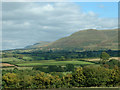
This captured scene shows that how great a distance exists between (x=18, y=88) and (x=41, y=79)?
4.81 m

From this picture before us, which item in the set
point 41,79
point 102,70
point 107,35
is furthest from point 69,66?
point 107,35

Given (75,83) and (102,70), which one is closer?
(75,83)

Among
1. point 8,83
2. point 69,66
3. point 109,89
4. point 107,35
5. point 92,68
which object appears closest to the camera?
point 109,89

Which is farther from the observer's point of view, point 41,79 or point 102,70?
point 102,70

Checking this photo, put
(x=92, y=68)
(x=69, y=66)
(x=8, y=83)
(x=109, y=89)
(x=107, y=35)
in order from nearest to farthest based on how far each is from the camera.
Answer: (x=109, y=89) < (x=8, y=83) < (x=92, y=68) < (x=69, y=66) < (x=107, y=35)

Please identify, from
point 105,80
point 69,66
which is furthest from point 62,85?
point 69,66

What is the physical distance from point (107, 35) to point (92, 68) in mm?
155583

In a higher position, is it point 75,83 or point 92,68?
point 92,68

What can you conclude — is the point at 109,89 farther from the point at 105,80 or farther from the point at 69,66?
the point at 69,66

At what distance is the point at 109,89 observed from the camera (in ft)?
121

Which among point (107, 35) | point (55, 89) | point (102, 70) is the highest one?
point (107, 35)

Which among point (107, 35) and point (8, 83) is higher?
point (107, 35)

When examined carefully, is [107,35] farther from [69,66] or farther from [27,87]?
[27,87]

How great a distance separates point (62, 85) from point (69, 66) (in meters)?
20.5
